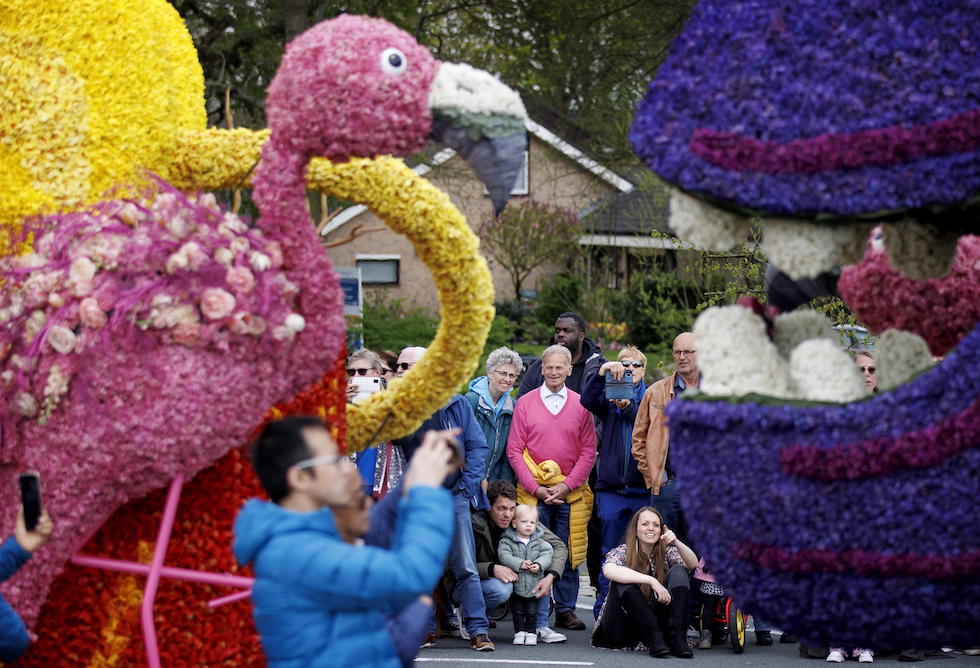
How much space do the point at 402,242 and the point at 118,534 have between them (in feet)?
84.5

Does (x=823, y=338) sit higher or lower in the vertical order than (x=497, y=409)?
higher

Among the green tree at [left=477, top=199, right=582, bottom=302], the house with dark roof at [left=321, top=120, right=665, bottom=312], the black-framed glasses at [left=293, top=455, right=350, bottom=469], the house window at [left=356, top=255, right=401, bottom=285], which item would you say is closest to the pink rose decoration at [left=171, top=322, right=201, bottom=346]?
the black-framed glasses at [left=293, top=455, right=350, bottom=469]

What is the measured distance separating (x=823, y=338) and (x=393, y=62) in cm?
150

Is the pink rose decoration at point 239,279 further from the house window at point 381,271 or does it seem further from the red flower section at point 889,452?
the house window at point 381,271

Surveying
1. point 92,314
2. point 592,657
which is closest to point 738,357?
point 92,314

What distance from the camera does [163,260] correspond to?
14.2 ft

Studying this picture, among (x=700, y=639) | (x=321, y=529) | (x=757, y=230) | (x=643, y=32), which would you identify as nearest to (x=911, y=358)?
(x=321, y=529)

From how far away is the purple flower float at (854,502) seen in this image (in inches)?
146

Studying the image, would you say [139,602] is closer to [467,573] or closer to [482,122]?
[482,122]

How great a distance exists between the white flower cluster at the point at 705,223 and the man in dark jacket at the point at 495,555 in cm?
451

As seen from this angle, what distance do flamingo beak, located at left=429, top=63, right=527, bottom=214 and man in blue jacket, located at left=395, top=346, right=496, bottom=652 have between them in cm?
354

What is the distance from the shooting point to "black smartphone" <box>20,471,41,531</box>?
4004mm

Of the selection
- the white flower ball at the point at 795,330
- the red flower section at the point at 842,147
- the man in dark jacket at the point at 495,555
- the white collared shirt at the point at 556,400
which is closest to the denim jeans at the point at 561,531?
the man in dark jacket at the point at 495,555

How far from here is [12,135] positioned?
4.58 m
